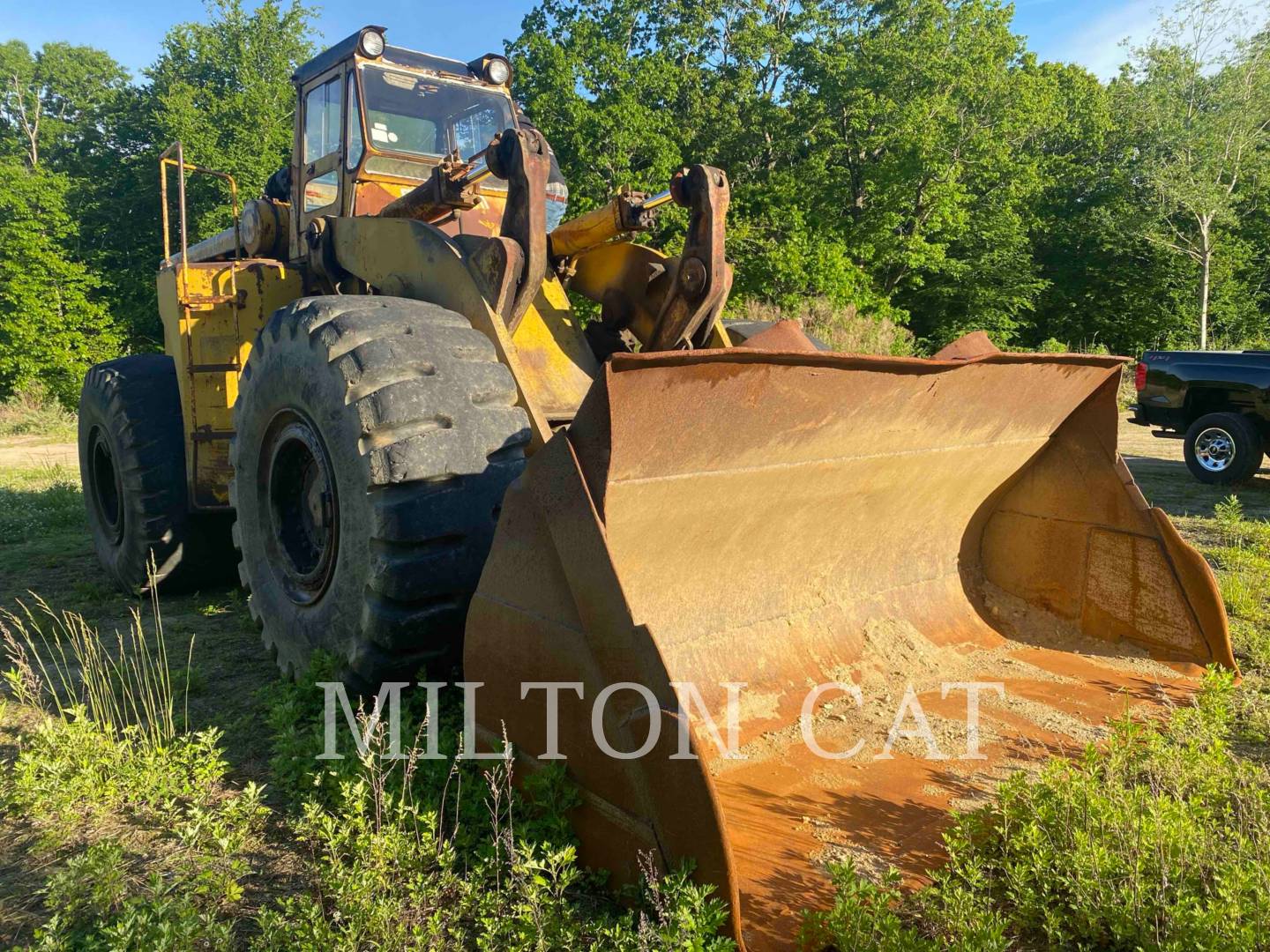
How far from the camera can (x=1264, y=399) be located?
10500mm

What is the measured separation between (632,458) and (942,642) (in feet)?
6.55

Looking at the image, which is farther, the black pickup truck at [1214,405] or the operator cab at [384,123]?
the black pickup truck at [1214,405]

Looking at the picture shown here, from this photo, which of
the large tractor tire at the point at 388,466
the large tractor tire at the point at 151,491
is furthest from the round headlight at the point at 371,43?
the large tractor tire at the point at 151,491

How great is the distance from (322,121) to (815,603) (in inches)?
158

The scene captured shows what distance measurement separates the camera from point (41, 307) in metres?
27.4

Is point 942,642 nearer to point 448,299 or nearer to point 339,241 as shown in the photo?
point 448,299

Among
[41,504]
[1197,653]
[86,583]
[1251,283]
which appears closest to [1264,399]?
[1197,653]

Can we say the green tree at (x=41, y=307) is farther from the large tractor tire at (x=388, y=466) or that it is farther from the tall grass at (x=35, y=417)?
the large tractor tire at (x=388, y=466)

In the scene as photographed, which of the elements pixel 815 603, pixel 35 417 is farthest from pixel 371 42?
pixel 35 417

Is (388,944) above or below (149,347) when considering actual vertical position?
below

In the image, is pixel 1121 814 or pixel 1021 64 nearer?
pixel 1121 814

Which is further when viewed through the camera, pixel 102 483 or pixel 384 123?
pixel 102 483

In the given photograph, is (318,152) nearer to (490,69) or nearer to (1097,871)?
(490,69)

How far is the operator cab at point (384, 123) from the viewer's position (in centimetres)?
514
